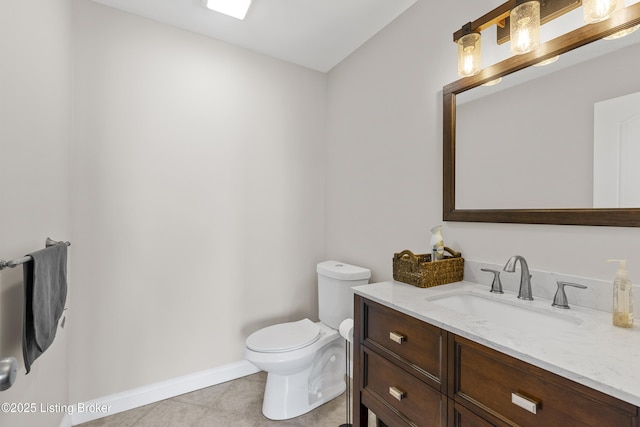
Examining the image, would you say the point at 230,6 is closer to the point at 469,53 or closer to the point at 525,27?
the point at 469,53

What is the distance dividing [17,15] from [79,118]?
0.78 metres

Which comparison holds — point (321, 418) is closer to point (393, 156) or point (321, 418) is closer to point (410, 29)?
point (393, 156)

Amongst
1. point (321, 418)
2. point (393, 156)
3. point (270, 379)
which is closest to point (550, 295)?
point (393, 156)

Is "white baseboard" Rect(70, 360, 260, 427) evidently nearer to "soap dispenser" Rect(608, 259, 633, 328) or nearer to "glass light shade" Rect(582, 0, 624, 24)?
"soap dispenser" Rect(608, 259, 633, 328)

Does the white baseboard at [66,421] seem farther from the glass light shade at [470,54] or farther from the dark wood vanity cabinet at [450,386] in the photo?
the glass light shade at [470,54]

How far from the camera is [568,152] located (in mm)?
1132

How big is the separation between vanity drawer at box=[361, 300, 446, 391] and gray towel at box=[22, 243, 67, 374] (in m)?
1.21

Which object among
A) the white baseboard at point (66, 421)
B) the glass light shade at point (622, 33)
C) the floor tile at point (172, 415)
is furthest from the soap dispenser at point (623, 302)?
the white baseboard at point (66, 421)

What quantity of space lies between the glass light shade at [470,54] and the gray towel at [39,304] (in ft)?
6.26

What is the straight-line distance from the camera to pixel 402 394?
109cm

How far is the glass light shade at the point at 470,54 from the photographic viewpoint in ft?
4.42

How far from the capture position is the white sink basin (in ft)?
3.28

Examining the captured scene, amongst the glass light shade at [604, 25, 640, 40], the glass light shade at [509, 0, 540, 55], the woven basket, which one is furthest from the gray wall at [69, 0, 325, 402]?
the glass light shade at [604, 25, 640, 40]

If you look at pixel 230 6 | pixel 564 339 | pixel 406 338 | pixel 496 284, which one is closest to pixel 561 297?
pixel 496 284
